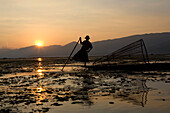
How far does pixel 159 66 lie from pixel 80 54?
884cm

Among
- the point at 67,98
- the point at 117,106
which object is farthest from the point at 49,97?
the point at 117,106

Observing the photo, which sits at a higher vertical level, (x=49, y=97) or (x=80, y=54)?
(x=80, y=54)

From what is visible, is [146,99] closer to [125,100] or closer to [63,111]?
[125,100]

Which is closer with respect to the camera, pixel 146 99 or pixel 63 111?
pixel 63 111

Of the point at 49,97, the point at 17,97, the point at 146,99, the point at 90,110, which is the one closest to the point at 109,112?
the point at 90,110

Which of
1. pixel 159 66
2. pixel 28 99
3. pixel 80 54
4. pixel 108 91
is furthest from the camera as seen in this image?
pixel 80 54

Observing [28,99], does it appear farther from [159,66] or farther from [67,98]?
[159,66]

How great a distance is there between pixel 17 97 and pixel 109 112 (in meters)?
5.33

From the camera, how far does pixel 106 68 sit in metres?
24.2

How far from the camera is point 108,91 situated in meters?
12.1

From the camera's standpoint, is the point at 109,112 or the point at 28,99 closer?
the point at 109,112

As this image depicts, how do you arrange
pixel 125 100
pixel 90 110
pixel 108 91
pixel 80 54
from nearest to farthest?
pixel 90 110, pixel 125 100, pixel 108 91, pixel 80 54

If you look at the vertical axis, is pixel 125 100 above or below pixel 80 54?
below

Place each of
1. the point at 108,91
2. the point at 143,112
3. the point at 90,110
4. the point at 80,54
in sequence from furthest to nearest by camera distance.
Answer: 1. the point at 80,54
2. the point at 108,91
3. the point at 90,110
4. the point at 143,112
